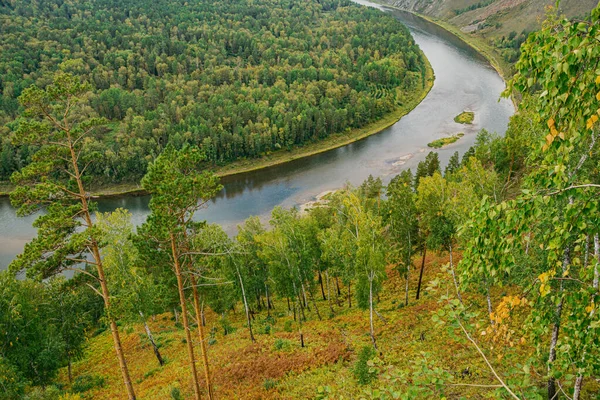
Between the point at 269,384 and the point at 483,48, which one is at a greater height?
the point at 483,48

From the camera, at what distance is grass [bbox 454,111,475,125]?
309 ft

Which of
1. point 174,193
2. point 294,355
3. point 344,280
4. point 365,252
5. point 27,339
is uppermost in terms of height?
point 174,193

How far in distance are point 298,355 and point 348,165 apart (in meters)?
59.4

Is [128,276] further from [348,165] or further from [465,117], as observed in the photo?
[465,117]

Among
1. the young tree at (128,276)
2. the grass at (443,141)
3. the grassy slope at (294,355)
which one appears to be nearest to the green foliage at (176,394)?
the grassy slope at (294,355)

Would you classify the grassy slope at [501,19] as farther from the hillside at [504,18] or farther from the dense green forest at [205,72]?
Result: the dense green forest at [205,72]

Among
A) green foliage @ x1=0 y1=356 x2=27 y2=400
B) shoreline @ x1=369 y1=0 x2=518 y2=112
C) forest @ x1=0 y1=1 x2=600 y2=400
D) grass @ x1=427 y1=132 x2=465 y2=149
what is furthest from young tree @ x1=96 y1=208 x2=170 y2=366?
shoreline @ x1=369 y1=0 x2=518 y2=112

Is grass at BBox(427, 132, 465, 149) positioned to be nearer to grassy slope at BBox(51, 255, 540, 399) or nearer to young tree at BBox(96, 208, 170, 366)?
grassy slope at BBox(51, 255, 540, 399)

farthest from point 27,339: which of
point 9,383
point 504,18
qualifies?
point 504,18

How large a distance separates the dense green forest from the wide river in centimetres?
796

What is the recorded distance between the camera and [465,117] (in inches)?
3777

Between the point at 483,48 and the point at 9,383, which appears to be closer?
the point at 9,383

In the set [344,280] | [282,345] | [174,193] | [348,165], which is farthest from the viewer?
[348,165]

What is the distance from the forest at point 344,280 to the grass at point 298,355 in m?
0.16
